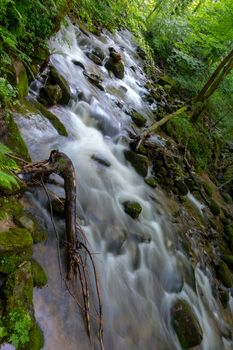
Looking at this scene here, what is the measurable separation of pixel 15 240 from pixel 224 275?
18.4ft

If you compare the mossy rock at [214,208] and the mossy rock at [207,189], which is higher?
the mossy rock at [207,189]

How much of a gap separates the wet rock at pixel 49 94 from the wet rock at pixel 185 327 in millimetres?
4489

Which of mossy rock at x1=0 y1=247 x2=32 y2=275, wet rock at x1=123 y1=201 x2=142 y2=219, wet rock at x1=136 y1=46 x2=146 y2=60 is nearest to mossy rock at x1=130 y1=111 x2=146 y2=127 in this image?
wet rock at x1=123 y1=201 x2=142 y2=219

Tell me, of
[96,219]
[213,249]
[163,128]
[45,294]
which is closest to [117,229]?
[96,219]

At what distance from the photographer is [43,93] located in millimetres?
6641

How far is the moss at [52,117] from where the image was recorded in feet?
20.3

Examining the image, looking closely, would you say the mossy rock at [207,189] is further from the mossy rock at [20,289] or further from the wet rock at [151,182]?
the mossy rock at [20,289]

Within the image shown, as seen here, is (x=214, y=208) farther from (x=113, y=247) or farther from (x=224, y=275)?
(x=113, y=247)

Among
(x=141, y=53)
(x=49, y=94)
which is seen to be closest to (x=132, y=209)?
(x=49, y=94)

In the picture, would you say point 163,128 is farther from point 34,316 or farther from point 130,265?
point 34,316

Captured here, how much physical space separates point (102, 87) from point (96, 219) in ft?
17.1

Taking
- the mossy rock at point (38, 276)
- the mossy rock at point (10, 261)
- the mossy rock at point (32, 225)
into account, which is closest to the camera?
the mossy rock at point (10, 261)

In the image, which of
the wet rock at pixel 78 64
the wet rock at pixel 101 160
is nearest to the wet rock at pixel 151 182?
the wet rock at pixel 101 160

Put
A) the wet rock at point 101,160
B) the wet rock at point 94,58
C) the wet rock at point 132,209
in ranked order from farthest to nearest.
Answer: the wet rock at point 94,58 < the wet rock at point 101,160 < the wet rock at point 132,209
